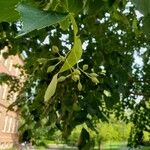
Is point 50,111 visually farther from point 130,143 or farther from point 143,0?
point 130,143

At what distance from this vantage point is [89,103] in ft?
9.42

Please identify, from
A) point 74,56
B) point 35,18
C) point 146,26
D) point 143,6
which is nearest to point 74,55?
point 74,56

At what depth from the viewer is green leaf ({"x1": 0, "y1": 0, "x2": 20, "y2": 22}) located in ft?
2.06

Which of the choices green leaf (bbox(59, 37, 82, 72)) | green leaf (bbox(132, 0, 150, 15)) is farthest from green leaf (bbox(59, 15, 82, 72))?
green leaf (bbox(132, 0, 150, 15))

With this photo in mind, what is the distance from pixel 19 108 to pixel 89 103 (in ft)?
9.59

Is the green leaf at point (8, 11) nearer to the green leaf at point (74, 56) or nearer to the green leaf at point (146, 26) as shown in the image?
the green leaf at point (74, 56)

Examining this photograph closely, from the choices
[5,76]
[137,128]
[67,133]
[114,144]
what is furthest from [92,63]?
[114,144]

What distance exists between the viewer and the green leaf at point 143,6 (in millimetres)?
755

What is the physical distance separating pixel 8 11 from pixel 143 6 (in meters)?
0.28

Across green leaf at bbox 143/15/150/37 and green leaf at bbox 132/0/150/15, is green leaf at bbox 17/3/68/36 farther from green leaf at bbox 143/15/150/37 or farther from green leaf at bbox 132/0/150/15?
green leaf at bbox 143/15/150/37

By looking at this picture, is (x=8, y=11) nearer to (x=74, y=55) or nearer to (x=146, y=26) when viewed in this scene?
(x=74, y=55)

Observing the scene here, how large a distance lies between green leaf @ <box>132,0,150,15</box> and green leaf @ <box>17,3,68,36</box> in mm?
196

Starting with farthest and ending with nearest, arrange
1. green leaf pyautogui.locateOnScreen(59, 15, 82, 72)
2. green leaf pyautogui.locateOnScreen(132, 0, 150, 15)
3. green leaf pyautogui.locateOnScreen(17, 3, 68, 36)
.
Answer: green leaf pyautogui.locateOnScreen(132, 0, 150, 15), green leaf pyautogui.locateOnScreen(59, 15, 82, 72), green leaf pyautogui.locateOnScreen(17, 3, 68, 36)

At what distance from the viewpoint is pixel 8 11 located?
64 cm
